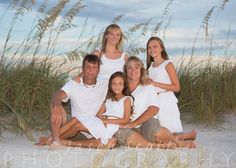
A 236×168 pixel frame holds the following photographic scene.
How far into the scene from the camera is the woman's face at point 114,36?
543 centimetres

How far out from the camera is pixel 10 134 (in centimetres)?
579

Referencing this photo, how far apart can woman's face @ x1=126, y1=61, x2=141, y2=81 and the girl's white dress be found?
0.24m

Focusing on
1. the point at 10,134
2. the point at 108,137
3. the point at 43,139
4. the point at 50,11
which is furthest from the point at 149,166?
the point at 50,11

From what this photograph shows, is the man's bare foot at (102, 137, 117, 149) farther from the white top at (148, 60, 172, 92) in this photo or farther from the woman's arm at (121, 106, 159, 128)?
the white top at (148, 60, 172, 92)

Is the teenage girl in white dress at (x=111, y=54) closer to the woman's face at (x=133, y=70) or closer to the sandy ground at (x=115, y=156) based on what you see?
the woman's face at (x=133, y=70)

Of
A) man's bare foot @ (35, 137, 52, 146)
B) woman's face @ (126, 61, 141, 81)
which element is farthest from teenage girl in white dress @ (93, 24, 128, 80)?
man's bare foot @ (35, 137, 52, 146)

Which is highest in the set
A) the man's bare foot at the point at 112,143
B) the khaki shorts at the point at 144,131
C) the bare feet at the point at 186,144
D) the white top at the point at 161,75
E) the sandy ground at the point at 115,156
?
the white top at the point at 161,75

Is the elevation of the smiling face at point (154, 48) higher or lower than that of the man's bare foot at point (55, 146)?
higher

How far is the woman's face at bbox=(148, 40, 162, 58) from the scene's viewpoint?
5.37 meters

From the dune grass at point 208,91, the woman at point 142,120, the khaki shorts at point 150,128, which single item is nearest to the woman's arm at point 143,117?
the woman at point 142,120

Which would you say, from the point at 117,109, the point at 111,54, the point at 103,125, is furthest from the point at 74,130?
the point at 111,54

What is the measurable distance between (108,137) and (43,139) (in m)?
0.68

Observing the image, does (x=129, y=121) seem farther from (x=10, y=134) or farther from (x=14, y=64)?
(x=14, y=64)

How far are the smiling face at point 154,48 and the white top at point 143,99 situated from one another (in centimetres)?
45
